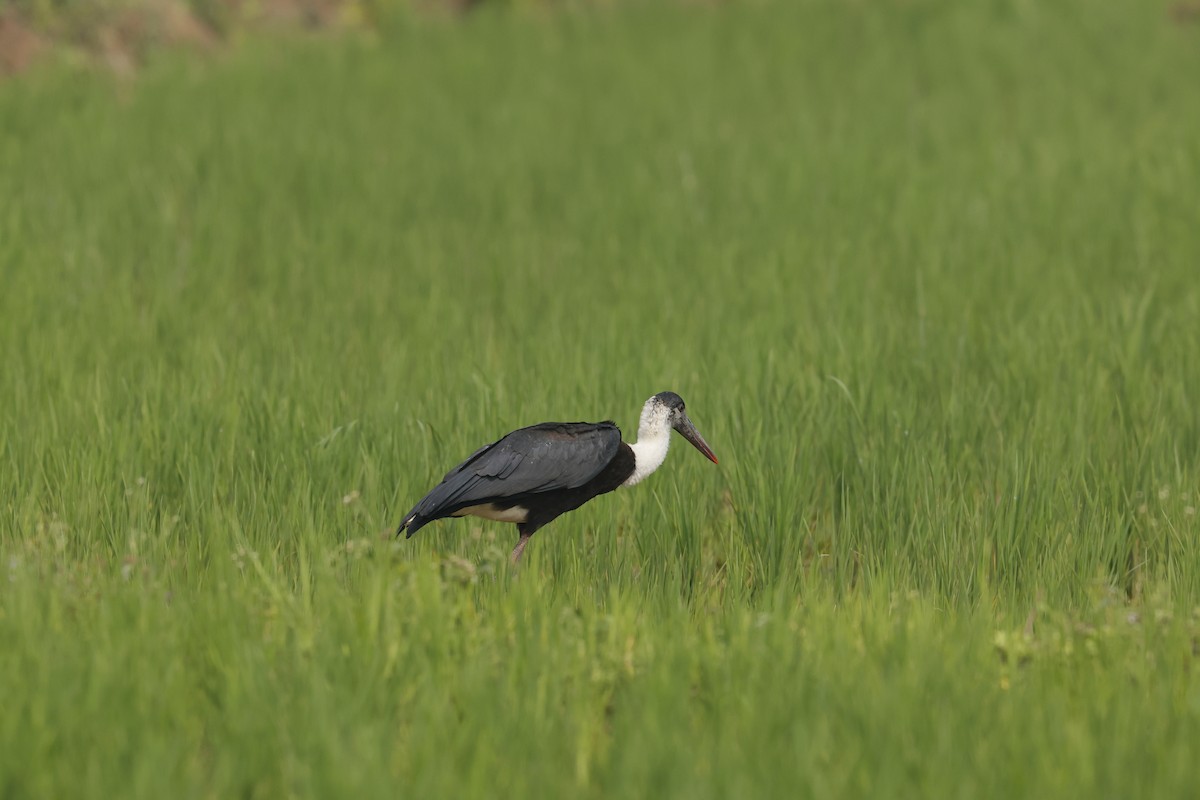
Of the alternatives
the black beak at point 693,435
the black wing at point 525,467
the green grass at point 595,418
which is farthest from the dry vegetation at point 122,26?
the black wing at point 525,467

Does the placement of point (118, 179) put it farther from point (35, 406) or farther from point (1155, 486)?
point (1155, 486)

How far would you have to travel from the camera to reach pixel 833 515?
432 centimetres

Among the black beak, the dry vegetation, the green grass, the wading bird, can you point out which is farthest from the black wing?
the dry vegetation

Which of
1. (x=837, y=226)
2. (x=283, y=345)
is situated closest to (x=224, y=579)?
(x=283, y=345)

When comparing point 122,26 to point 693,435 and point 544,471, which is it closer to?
point 693,435

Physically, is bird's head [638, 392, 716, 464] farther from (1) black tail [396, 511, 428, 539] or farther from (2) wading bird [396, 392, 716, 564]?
(1) black tail [396, 511, 428, 539]

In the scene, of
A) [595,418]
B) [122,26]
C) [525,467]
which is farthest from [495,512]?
[122,26]

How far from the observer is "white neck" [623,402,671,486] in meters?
3.94

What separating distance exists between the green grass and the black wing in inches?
5.4

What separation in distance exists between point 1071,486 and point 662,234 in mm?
3275

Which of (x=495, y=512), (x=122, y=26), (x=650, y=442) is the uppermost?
(x=122, y=26)

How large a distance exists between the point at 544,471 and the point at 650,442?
1.34 ft

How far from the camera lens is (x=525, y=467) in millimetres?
3648

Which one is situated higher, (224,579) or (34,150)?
(34,150)
